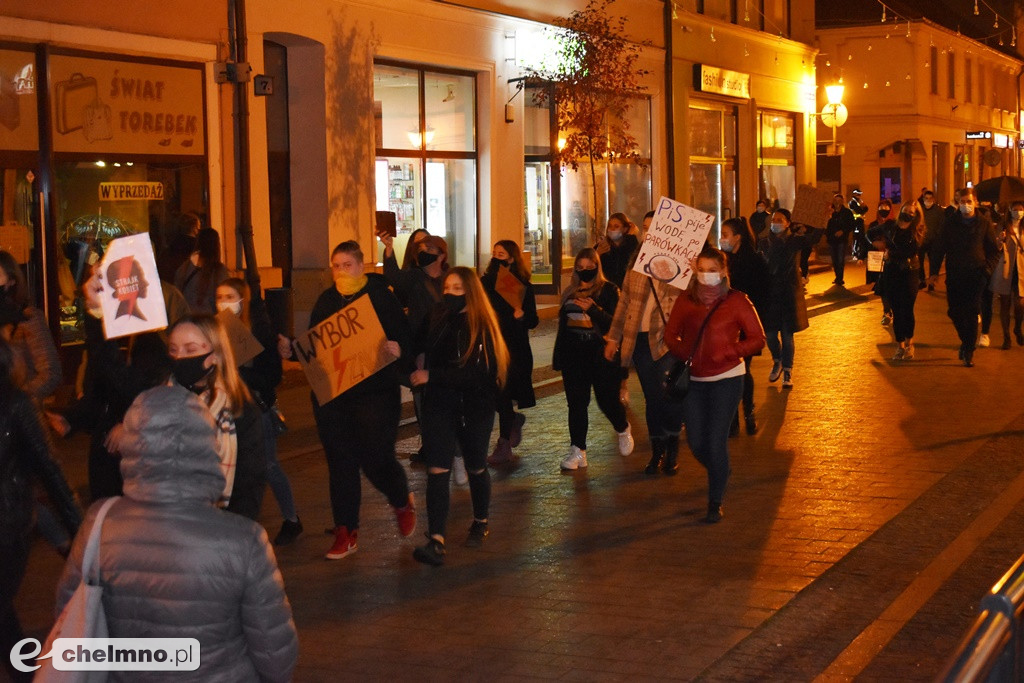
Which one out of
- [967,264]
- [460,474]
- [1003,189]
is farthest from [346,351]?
[1003,189]

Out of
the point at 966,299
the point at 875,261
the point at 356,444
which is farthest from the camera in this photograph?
the point at 875,261

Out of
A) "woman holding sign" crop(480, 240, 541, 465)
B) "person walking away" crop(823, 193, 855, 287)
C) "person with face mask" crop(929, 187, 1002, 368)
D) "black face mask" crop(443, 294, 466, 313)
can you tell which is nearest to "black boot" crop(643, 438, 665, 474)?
"woman holding sign" crop(480, 240, 541, 465)

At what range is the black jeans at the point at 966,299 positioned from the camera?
50.8ft

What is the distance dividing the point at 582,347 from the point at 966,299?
23.2ft

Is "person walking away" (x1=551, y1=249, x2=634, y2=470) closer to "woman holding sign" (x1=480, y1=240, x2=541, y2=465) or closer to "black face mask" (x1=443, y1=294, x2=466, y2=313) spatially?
"woman holding sign" (x1=480, y1=240, x2=541, y2=465)

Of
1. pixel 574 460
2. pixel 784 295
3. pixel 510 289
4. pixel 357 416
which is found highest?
pixel 510 289

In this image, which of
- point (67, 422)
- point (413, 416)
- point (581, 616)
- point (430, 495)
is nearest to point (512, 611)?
point (581, 616)

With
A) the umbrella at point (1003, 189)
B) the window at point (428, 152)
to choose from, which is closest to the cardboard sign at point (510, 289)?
the window at point (428, 152)

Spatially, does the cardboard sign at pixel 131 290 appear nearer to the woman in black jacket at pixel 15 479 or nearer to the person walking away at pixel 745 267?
the woman in black jacket at pixel 15 479

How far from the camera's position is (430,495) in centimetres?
776

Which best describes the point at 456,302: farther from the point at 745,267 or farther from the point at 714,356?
the point at 745,267

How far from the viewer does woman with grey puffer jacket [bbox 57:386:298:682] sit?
11.2 feet

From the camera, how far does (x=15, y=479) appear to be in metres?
5.20

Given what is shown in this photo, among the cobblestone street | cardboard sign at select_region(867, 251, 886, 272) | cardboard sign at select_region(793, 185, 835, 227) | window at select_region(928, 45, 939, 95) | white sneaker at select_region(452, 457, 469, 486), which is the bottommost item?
the cobblestone street
